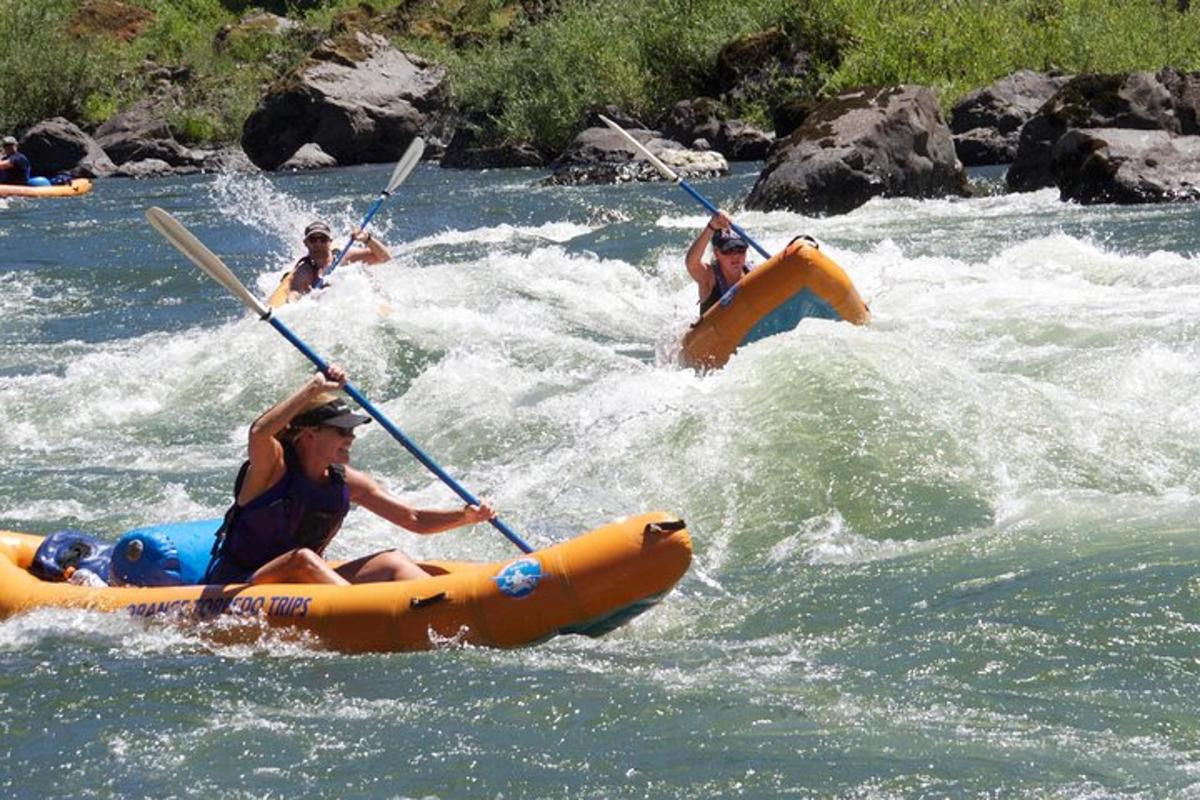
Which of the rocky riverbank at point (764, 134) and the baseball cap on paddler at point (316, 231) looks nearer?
the baseball cap on paddler at point (316, 231)

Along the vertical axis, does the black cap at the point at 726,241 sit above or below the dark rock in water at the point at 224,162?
above

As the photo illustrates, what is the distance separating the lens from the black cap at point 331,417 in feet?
19.0

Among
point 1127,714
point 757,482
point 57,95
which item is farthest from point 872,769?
point 57,95

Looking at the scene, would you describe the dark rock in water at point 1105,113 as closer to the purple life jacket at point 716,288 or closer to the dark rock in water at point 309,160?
the purple life jacket at point 716,288

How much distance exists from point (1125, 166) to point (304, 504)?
41.8 feet

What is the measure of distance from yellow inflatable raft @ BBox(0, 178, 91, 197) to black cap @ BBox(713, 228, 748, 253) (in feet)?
50.0

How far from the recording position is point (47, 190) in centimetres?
2377

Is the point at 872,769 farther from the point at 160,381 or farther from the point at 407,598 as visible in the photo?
the point at 160,381

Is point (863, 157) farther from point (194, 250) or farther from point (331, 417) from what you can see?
point (331, 417)

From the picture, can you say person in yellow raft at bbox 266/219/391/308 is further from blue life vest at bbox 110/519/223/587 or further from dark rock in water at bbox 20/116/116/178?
dark rock in water at bbox 20/116/116/178

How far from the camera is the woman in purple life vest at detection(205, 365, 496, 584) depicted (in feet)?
19.0

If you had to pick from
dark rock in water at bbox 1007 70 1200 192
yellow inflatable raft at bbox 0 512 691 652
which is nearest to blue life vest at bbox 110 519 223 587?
yellow inflatable raft at bbox 0 512 691 652

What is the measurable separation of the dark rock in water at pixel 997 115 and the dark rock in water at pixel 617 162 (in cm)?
287

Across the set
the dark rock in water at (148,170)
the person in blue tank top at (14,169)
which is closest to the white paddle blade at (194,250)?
the person in blue tank top at (14,169)
